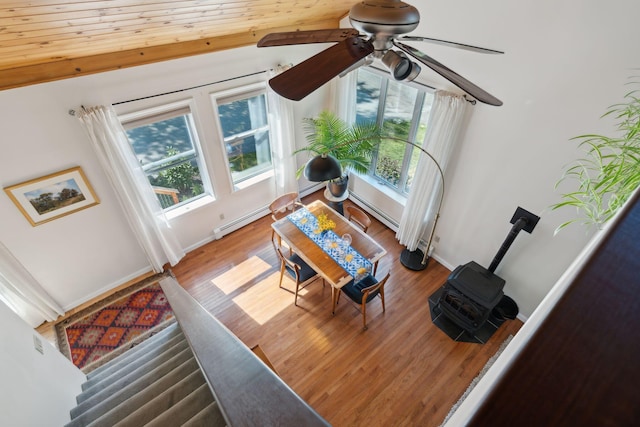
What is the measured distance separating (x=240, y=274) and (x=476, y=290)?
3078 mm

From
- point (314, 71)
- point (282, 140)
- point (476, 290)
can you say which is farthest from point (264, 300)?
point (314, 71)

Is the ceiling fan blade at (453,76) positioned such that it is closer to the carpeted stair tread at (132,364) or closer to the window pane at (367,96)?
the carpeted stair tread at (132,364)

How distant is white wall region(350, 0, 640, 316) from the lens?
101 inches

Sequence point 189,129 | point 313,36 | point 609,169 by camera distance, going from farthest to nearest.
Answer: point 189,129 < point 609,169 < point 313,36

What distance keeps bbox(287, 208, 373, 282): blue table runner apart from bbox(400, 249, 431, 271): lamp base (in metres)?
1.12

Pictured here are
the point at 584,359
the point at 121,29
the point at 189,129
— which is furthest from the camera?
the point at 189,129

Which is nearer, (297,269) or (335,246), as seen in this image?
(297,269)

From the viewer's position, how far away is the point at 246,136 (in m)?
4.79

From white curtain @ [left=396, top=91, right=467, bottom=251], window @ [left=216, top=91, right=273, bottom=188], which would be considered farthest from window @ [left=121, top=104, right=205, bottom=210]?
white curtain @ [left=396, top=91, right=467, bottom=251]

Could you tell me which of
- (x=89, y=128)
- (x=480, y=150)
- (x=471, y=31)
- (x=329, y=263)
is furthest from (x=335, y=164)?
(x=89, y=128)

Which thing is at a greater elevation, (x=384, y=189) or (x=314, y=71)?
(x=314, y=71)

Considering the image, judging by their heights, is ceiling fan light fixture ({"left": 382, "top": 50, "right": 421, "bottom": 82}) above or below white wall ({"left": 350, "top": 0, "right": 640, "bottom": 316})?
above

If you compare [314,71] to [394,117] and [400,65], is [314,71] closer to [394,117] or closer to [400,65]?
[400,65]

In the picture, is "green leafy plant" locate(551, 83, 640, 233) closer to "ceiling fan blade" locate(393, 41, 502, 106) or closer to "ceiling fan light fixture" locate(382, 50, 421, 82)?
"ceiling fan blade" locate(393, 41, 502, 106)
